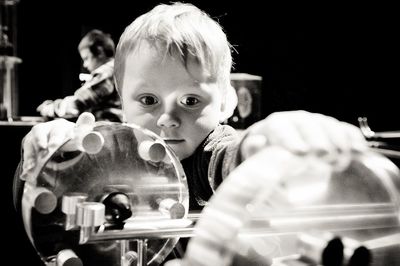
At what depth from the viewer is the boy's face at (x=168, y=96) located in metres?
0.57

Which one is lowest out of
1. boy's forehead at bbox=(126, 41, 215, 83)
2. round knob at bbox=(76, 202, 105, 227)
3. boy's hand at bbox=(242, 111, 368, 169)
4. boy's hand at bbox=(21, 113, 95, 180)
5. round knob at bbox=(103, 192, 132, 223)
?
round knob at bbox=(103, 192, 132, 223)

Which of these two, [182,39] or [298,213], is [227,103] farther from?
[298,213]

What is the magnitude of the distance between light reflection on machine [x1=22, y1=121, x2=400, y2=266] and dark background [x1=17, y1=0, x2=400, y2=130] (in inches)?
86.6

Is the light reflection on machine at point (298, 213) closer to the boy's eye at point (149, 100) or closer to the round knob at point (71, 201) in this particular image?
the round knob at point (71, 201)

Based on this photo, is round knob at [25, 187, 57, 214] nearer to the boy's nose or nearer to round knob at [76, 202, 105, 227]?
round knob at [76, 202, 105, 227]

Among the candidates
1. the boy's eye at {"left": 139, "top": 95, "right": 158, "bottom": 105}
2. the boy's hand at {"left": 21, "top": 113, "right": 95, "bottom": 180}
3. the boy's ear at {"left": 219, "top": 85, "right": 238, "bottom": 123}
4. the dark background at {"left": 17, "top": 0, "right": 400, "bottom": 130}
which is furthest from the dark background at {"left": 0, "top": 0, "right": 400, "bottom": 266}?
the boy's hand at {"left": 21, "top": 113, "right": 95, "bottom": 180}

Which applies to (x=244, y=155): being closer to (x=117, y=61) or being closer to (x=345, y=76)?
(x=117, y=61)

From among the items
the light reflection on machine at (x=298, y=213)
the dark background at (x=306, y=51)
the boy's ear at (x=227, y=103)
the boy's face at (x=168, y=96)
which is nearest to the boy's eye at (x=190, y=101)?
the boy's face at (x=168, y=96)

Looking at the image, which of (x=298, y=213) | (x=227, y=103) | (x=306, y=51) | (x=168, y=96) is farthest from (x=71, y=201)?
(x=306, y=51)

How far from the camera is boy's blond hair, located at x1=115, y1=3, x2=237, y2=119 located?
23.6 inches

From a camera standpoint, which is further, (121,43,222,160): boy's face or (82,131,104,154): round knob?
(121,43,222,160): boy's face

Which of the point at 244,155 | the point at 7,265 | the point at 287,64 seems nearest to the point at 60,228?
the point at 244,155

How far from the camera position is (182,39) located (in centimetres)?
→ 60

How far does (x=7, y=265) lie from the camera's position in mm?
1054
